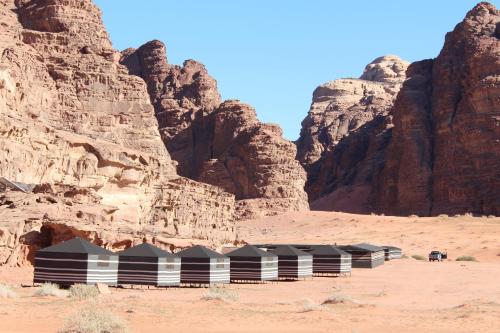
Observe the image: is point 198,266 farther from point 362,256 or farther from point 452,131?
point 452,131

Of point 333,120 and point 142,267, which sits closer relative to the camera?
point 142,267

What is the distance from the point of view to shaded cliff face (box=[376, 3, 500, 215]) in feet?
282

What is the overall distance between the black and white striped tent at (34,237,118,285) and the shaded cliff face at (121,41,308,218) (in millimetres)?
54555

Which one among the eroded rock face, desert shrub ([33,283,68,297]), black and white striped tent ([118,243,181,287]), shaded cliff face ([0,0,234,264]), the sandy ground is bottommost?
the sandy ground

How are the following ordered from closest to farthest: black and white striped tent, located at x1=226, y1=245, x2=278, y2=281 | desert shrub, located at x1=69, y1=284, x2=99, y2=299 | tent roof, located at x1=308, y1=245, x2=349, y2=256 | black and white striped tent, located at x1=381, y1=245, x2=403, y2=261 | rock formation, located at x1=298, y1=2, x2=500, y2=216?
desert shrub, located at x1=69, y1=284, x2=99, y2=299 < black and white striped tent, located at x1=226, y1=245, x2=278, y2=281 < tent roof, located at x1=308, y1=245, x2=349, y2=256 < black and white striped tent, located at x1=381, y1=245, x2=403, y2=261 < rock formation, located at x1=298, y1=2, x2=500, y2=216

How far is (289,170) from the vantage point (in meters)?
83.2

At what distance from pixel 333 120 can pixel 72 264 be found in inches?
4293

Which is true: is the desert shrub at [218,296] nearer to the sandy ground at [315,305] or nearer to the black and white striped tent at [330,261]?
the sandy ground at [315,305]

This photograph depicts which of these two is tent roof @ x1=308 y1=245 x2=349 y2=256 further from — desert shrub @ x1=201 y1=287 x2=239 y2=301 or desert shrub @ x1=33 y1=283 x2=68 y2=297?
desert shrub @ x1=33 y1=283 x2=68 y2=297

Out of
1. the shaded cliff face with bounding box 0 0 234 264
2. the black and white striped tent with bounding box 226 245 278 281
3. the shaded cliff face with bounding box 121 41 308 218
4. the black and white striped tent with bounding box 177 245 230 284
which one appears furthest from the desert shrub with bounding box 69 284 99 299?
the shaded cliff face with bounding box 121 41 308 218

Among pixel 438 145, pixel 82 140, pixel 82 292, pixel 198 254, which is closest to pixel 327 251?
pixel 198 254

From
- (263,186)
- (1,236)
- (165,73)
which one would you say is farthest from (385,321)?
(165,73)

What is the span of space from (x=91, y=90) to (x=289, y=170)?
35.8m

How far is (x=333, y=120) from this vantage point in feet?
430
